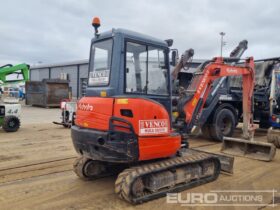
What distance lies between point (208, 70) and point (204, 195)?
10.0 ft

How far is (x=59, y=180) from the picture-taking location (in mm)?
5355

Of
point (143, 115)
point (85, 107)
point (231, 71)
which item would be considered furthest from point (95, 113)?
point (231, 71)

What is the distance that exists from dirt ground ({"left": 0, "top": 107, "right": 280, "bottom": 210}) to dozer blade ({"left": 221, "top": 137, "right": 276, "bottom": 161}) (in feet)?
0.82

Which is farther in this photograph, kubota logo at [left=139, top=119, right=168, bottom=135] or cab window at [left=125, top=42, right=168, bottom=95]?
cab window at [left=125, top=42, right=168, bottom=95]

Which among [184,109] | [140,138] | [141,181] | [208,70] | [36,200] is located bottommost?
[36,200]

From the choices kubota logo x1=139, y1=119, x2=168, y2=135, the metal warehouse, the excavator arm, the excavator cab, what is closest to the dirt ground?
kubota logo x1=139, y1=119, x2=168, y2=135

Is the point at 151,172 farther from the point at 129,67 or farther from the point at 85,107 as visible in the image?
the point at 129,67

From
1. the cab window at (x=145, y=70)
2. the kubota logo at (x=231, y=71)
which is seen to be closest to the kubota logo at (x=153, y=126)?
the cab window at (x=145, y=70)

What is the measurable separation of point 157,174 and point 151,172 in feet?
0.67

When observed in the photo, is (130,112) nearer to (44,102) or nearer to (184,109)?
(184,109)

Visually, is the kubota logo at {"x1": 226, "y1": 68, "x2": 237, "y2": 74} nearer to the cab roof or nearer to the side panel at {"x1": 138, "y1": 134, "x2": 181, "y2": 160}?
the cab roof

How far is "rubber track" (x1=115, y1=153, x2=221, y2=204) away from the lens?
4238mm

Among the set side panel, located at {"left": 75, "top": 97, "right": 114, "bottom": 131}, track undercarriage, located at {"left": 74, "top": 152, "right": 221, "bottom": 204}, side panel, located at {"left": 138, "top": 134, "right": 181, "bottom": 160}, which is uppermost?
side panel, located at {"left": 75, "top": 97, "right": 114, "bottom": 131}

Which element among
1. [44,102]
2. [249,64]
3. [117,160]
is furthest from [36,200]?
[44,102]
